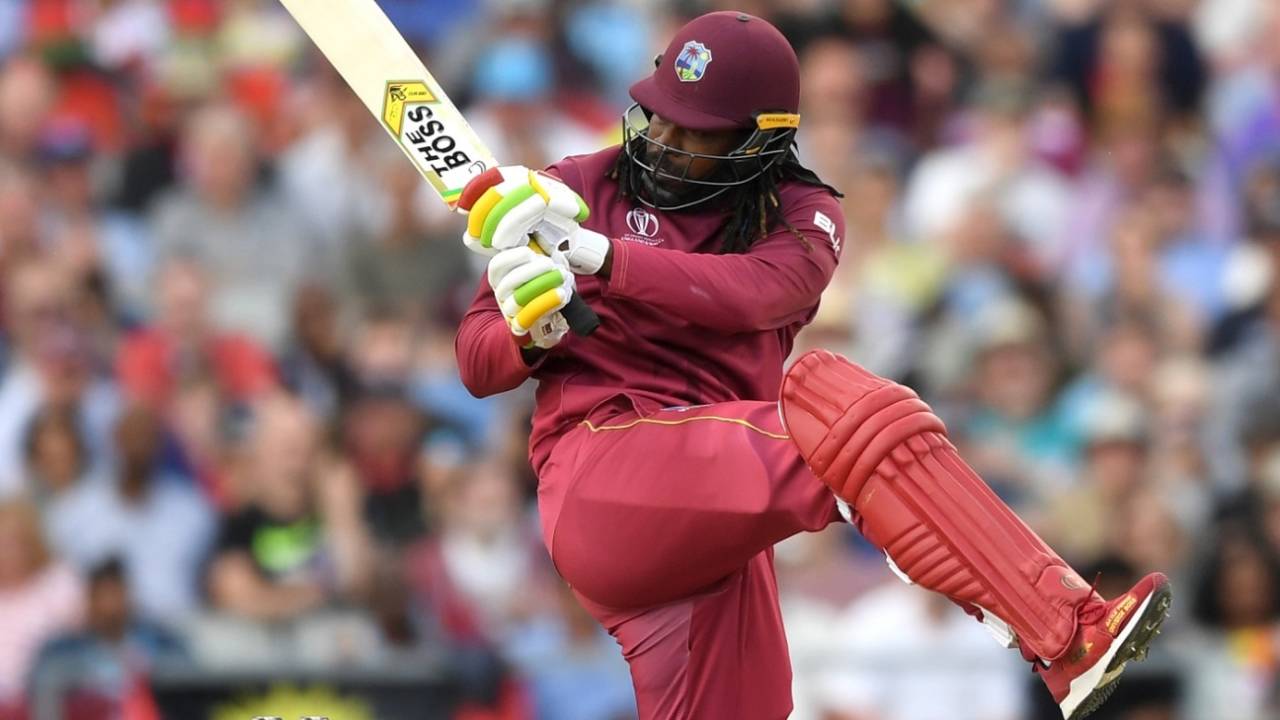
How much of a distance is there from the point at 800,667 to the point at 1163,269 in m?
2.75

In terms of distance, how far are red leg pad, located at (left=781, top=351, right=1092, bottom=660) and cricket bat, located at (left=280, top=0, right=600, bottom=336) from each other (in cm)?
128

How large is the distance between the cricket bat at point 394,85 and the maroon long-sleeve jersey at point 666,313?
29cm

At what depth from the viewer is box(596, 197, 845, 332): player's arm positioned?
4582 millimetres

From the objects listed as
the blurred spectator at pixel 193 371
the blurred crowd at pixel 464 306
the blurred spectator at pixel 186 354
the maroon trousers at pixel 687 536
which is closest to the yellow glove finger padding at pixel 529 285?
the maroon trousers at pixel 687 536

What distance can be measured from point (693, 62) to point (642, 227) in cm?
41

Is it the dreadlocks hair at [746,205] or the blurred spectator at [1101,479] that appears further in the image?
the blurred spectator at [1101,479]

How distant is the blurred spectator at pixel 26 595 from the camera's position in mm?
7844

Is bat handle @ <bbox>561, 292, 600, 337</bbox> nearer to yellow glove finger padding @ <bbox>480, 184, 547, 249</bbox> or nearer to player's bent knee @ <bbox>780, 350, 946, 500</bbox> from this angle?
yellow glove finger padding @ <bbox>480, 184, 547, 249</bbox>

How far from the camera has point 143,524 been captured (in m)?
8.36

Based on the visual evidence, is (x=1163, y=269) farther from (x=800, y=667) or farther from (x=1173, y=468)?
(x=800, y=667)

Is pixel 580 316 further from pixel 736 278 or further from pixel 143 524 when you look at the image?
pixel 143 524

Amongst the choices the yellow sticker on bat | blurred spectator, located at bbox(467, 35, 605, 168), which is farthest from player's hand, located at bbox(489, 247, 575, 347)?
blurred spectator, located at bbox(467, 35, 605, 168)

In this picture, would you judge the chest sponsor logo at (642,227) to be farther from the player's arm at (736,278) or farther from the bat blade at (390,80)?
the bat blade at (390,80)

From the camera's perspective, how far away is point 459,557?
26.5 ft
